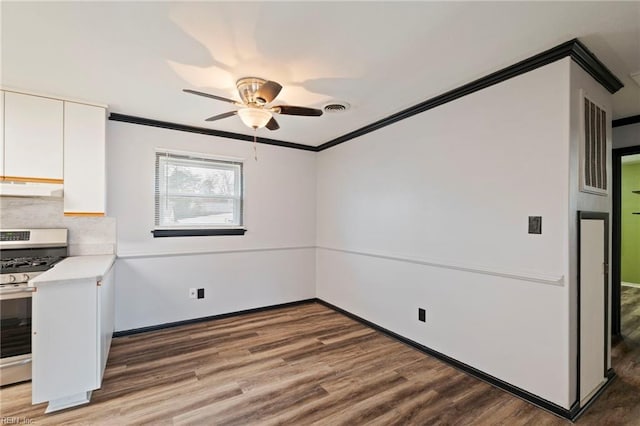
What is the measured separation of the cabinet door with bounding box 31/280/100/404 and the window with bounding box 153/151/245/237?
151cm

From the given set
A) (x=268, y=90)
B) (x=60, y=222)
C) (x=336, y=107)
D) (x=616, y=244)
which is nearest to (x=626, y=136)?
(x=616, y=244)

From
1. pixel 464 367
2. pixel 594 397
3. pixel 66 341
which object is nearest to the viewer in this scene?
pixel 66 341

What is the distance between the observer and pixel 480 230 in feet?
8.25

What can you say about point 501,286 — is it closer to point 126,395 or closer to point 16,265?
point 126,395

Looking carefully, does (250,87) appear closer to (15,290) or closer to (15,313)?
(15,290)

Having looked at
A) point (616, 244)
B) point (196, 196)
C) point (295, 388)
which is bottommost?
point (295, 388)

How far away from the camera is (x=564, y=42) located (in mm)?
1932

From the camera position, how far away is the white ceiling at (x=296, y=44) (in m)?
1.66

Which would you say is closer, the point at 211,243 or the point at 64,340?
the point at 64,340

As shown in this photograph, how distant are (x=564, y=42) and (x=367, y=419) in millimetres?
2866

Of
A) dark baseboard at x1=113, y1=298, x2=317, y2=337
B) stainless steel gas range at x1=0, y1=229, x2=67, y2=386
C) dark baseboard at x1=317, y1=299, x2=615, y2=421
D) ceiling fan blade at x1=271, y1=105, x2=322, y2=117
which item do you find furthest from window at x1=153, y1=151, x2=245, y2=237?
dark baseboard at x1=317, y1=299, x2=615, y2=421

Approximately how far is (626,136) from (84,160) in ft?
19.0

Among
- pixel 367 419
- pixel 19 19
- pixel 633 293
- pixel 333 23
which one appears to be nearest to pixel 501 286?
pixel 367 419

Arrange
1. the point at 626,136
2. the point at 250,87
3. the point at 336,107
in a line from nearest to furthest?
the point at 250,87, the point at 336,107, the point at 626,136
